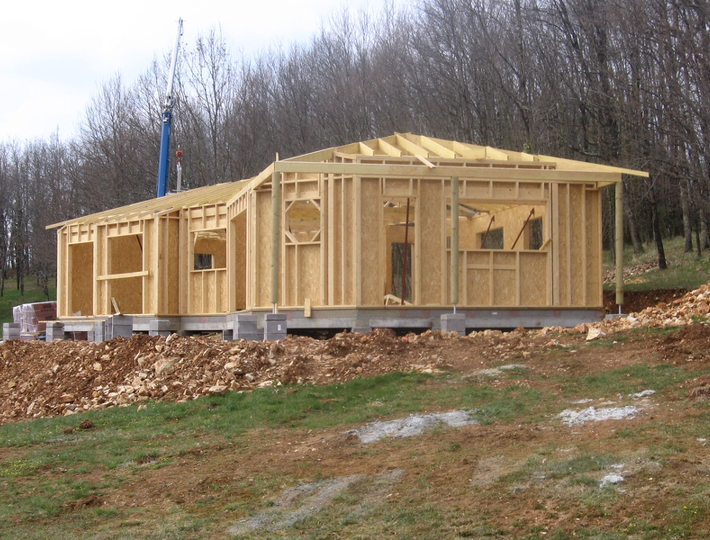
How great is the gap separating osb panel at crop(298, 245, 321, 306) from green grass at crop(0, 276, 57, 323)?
33.8 meters

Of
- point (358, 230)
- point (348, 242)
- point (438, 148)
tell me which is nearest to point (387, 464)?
point (358, 230)

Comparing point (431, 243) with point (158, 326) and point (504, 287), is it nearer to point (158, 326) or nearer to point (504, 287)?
point (504, 287)

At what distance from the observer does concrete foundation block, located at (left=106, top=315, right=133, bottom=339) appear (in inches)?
741

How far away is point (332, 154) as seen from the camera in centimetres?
1889

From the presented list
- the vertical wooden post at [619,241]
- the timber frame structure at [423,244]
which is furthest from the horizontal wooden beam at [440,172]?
the vertical wooden post at [619,241]

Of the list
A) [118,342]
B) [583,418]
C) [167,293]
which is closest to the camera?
[583,418]

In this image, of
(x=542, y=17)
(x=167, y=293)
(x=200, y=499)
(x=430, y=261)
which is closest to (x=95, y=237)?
(x=167, y=293)

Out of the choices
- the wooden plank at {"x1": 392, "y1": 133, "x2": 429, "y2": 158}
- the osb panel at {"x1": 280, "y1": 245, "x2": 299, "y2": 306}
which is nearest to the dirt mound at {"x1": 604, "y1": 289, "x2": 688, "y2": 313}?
the wooden plank at {"x1": 392, "y1": 133, "x2": 429, "y2": 158}

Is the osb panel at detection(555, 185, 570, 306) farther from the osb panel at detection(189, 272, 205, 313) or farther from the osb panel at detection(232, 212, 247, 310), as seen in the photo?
the osb panel at detection(189, 272, 205, 313)

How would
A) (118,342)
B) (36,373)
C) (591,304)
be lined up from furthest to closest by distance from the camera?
(591,304) < (36,373) < (118,342)

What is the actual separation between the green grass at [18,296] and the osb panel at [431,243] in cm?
3538

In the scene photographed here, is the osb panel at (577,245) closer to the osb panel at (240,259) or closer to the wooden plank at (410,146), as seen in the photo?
the wooden plank at (410,146)

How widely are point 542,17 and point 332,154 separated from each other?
662 inches

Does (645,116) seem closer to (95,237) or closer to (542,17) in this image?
(542,17)
